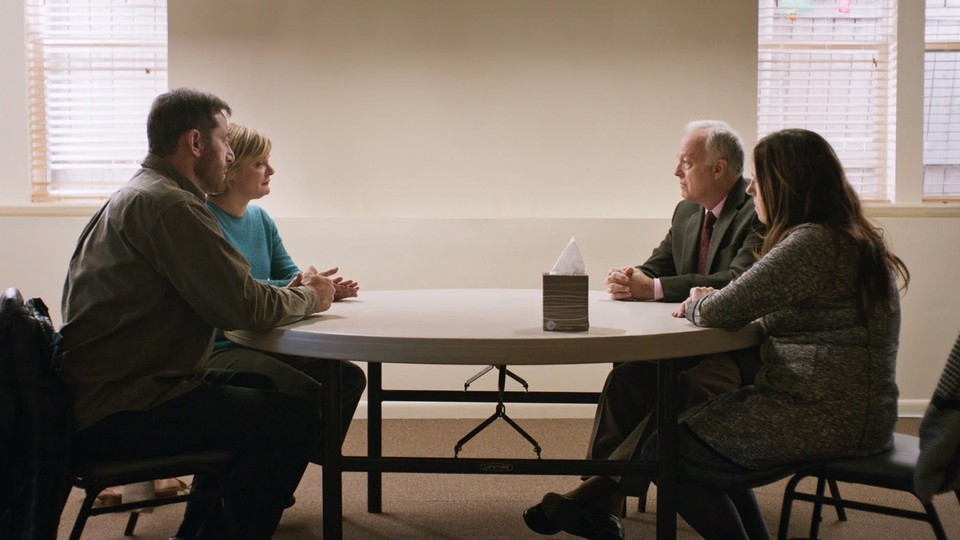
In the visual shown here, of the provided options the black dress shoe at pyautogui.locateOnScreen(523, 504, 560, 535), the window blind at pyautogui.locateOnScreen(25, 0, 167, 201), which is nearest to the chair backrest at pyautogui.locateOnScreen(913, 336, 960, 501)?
the black dress shoe at pyautogui.locateOnScreen(523, 504, 560, 535)

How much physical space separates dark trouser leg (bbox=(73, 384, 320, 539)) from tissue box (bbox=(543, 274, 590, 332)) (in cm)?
67

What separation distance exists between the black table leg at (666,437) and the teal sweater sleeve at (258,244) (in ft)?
4.40

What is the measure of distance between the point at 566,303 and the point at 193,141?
1005 mm

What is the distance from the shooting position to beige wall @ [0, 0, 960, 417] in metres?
4.48

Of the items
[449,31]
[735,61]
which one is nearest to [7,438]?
[449,31]

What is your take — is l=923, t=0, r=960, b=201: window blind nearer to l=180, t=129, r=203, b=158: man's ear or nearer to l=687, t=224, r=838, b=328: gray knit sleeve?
l=687, t=224, r=838, b=328: gray knit sleeve

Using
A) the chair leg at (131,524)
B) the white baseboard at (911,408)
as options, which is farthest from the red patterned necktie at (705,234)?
the white baseboard at (911,408)

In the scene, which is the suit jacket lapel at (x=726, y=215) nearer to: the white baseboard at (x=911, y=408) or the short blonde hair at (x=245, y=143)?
the short blonde hair at (x=245, y=143)

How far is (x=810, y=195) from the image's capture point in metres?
2.08

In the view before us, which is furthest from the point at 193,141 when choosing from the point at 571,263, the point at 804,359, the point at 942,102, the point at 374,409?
the point at 942,102

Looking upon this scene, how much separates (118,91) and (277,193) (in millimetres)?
1015

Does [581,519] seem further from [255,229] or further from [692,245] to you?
[255,229]

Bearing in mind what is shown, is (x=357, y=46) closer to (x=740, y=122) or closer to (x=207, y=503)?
(x=740, y=122)

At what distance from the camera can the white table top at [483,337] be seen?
1.76m
